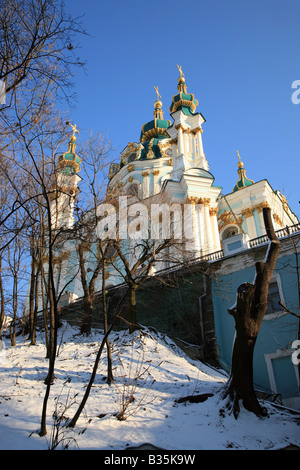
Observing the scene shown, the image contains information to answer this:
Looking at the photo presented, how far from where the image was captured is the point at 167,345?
41.1 feet

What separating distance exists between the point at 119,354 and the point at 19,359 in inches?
127

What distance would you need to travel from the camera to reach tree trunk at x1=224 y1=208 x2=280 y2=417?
6.94 m

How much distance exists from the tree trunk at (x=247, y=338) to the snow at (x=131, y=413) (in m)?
0.30

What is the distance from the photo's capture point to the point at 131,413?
664 cm

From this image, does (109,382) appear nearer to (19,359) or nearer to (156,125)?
(19,359)

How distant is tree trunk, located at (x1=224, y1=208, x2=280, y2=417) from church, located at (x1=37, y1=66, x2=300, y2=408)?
276 cm

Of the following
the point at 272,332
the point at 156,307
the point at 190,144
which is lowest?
the point at 272,332

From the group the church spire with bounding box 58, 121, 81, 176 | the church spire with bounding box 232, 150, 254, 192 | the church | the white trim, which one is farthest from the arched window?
the church spire with bounding box 58, 121, 81, 176

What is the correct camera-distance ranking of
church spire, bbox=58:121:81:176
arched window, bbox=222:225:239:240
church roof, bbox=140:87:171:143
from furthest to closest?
1. church roof, bbox=140:87:171:143
2. arched window, bbox=222:225:239:240
3. church spire, bbox=58:121:81:176

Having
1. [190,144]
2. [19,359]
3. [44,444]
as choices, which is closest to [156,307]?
[19,359]

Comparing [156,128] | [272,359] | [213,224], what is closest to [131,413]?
[272,359]

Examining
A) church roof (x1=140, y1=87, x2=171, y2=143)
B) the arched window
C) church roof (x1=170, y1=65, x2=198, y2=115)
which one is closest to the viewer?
the arched window

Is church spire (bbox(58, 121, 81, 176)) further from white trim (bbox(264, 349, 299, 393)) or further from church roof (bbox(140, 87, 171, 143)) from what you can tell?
church roof (bbox(140, 87, 171, 143))

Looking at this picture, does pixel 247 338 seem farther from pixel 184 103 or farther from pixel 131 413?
pixel 184 103
